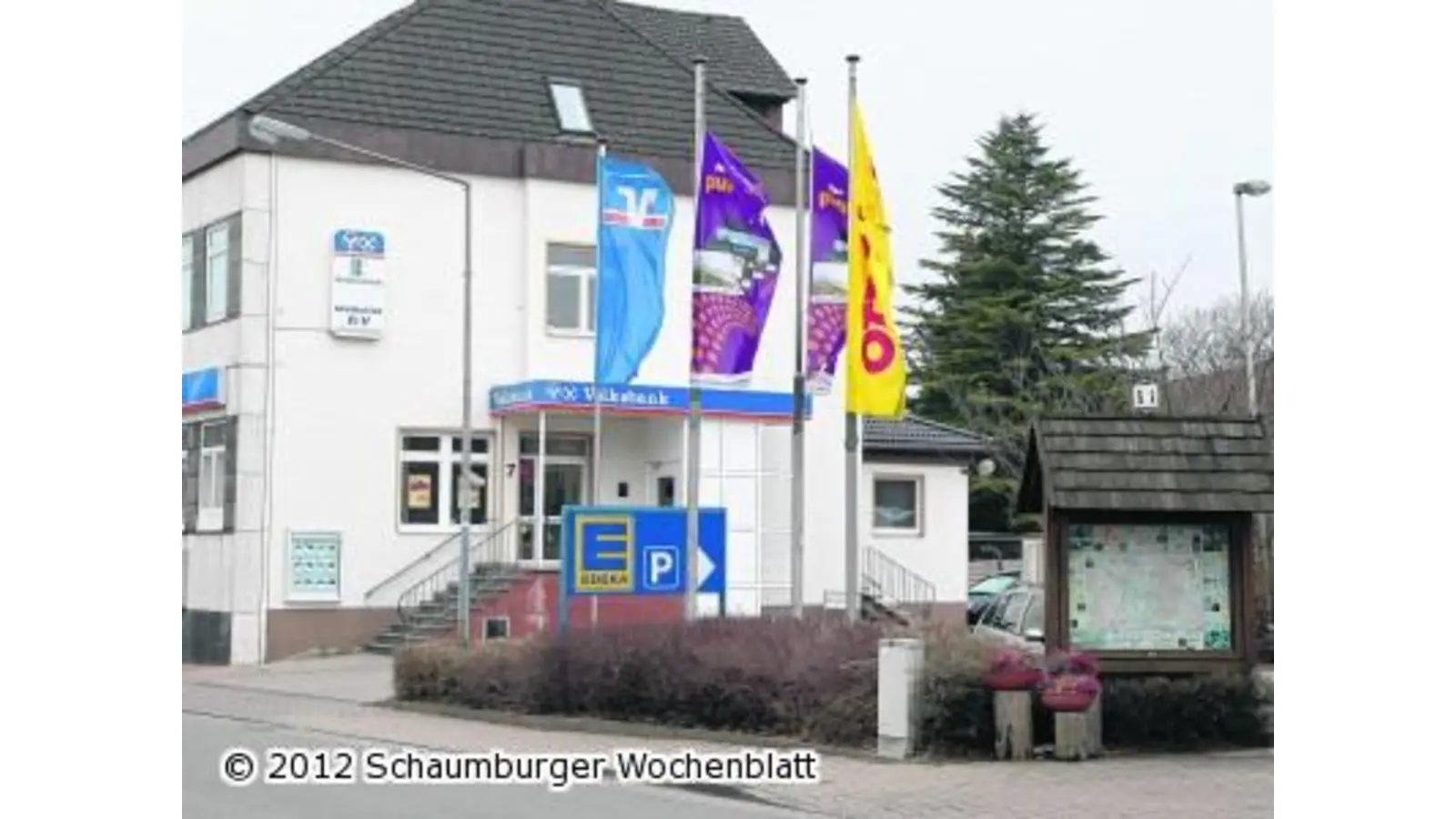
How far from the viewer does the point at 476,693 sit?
70.7 feet

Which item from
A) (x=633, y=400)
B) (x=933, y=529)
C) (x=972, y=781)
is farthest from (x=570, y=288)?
(x=972, y=781)

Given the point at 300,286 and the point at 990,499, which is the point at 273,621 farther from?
the point at 990,499

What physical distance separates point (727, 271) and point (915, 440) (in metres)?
17.8

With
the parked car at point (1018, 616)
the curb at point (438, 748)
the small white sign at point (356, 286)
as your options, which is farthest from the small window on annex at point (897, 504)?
the curb at point (438, 748)

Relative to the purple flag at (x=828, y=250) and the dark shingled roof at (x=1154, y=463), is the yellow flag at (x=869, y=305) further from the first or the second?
the dark shingled roof at (x=1154, y=463)

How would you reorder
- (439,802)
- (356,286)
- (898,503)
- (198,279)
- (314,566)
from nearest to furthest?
(439,802), (314,566), (356,286), (198,279), (898,503)

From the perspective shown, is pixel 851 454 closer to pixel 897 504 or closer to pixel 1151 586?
pixel 1151 586

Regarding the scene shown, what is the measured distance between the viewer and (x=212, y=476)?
33438 millimetres

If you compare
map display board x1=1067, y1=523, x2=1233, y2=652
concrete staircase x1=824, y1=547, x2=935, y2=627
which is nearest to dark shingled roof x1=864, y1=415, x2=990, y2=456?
concrete staircase x1=824, y1=547, x2=935, y2=627

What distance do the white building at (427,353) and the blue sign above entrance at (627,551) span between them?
31.5 feet

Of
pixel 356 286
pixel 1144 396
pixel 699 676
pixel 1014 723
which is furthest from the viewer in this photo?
pixel 356 286

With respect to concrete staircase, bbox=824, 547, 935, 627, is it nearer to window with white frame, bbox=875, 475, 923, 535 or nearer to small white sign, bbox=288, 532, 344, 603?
window with white frame, bbox=875, 475, 923, 535

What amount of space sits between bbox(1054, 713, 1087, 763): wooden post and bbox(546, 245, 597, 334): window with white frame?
19.1 meters
